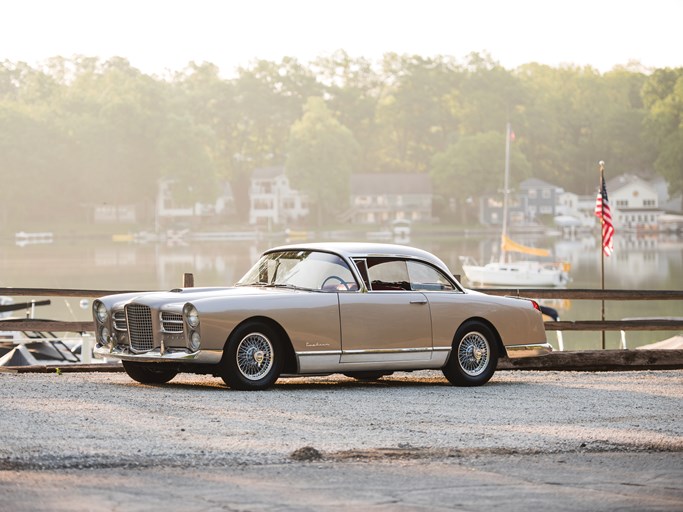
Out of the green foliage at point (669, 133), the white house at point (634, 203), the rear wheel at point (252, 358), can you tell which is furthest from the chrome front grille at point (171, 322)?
the white house at point (634, 203)

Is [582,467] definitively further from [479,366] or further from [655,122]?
[655,122]

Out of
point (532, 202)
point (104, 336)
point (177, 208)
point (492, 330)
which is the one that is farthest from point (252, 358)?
point (532, 202)

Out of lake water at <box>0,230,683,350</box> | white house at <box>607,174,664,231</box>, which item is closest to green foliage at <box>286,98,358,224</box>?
lake water at <box>0,230,683,350</box>

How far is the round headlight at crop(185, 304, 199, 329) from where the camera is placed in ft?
41.4

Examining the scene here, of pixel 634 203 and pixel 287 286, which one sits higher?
pixel 634 203

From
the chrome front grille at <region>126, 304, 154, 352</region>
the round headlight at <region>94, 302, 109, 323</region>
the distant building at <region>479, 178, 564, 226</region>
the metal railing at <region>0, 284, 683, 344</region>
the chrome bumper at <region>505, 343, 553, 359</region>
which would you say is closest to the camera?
the chrome front grille at <region>126, 304, 154, 352</region>

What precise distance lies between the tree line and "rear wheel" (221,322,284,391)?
143952 millimetres

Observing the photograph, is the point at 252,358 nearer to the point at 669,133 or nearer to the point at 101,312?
the point at 101,312

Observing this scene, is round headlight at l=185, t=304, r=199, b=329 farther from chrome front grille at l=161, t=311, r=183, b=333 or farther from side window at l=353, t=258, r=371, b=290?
side window at l=353, t=258, r=371, b=290

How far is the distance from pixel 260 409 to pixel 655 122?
6853 inches

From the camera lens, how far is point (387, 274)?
45.9 feet

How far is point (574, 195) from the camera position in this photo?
7475 inches

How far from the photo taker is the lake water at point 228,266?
7088 cm

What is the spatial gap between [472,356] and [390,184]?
163 meters
